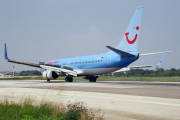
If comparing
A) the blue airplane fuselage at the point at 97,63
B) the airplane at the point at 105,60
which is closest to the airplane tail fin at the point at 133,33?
the airplane at the point at 105,60

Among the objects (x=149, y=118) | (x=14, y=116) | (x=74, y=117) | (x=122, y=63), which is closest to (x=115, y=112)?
(x=149, y=118)

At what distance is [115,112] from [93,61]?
34.8 metres

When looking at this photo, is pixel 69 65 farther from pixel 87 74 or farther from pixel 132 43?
pixel 132 43

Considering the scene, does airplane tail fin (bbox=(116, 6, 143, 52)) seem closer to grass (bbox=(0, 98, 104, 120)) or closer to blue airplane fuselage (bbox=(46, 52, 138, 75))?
blue airplane fuselage (bbox=(46, 52, 138, 75))

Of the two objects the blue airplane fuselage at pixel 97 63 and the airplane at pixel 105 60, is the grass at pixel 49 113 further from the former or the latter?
the blue airplane fuselage at pixel 97 63

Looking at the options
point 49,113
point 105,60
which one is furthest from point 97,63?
point 49,113

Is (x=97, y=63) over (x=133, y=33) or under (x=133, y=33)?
under

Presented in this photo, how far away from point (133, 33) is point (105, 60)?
5.62m

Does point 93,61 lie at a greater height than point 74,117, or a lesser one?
greater

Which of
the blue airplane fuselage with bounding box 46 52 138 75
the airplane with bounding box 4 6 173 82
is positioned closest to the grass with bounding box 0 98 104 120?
the airplane with bounding box 4 6 173 82

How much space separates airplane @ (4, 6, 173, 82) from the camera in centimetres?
4059

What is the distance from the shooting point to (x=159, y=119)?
33.6 ft

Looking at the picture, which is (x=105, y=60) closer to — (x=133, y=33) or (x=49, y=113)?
(x=133, y=33)

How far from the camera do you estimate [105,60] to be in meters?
44.1
